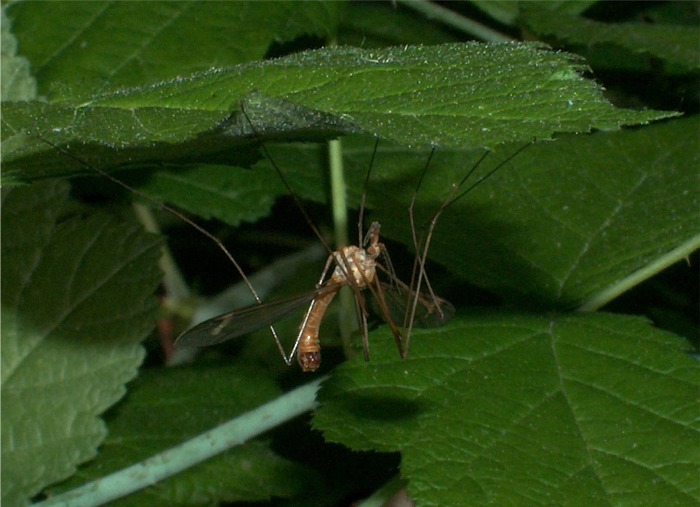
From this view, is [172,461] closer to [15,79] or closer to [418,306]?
[418,306]

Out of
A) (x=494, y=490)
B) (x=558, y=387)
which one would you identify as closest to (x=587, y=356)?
(x=558, y=387)

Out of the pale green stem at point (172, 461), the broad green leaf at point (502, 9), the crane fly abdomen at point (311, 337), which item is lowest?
the pale green stem at point (172, 461)

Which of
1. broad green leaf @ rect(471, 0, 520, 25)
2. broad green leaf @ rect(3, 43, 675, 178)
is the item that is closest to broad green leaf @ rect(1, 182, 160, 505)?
broad green leaf @ rect(3, 43, 675, 178)

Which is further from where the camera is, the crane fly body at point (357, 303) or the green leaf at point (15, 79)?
the green leaf at point (15, 79)

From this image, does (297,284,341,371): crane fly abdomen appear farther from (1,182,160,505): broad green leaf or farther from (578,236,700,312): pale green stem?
(578,236,700,312): pale green stem

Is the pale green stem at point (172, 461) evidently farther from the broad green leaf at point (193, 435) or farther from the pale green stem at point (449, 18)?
the pale green stem at point (449, 18)

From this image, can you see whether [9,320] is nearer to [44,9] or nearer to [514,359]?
[44,9]

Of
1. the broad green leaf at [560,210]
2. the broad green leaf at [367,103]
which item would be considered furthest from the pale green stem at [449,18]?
the broad green leaf at [367,103]
